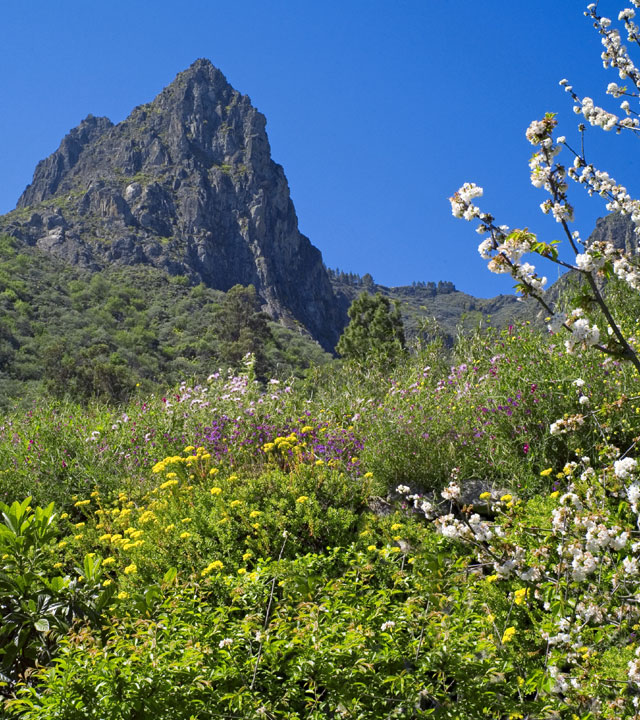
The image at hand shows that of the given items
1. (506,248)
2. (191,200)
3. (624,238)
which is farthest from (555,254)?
(191,200)

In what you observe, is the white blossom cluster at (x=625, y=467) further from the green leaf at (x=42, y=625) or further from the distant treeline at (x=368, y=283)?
the distant treeline at (x=368, y=283)

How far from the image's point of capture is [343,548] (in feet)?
12.6

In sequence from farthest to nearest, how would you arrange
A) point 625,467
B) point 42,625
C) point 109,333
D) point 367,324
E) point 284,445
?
point 109,333
point 367,324
point 284,445
point 42,625
point 625,467

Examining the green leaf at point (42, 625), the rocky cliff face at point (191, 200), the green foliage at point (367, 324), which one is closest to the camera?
the green leaf at point (42, 625)

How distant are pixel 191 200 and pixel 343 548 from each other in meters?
116

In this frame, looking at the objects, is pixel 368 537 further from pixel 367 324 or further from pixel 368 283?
pixel 368 283

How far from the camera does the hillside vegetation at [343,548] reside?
204cm

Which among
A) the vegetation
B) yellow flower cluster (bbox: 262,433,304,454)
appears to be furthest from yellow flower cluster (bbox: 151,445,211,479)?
the vegetation

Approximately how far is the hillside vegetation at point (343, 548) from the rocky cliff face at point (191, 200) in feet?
291

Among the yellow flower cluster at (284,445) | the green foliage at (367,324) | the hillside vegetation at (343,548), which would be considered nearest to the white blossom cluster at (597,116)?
the hillside vegetation at (343,548)

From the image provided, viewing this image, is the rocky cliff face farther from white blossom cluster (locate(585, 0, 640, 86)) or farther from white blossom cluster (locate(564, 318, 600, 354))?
white blossom cluster (locate(564, 318, 600, 354))

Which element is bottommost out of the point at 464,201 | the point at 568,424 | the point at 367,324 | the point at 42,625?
the point at 42,625

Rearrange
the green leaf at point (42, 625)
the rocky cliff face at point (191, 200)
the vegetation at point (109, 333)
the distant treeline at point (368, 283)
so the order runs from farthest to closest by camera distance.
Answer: the distant treeline at point (368, 283) → the rocky cliff face at point (191, 200) → the vegetation at point (109, 333) → the green leaf at point (42, 625)

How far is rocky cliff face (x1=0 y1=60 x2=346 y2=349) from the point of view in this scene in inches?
3893
